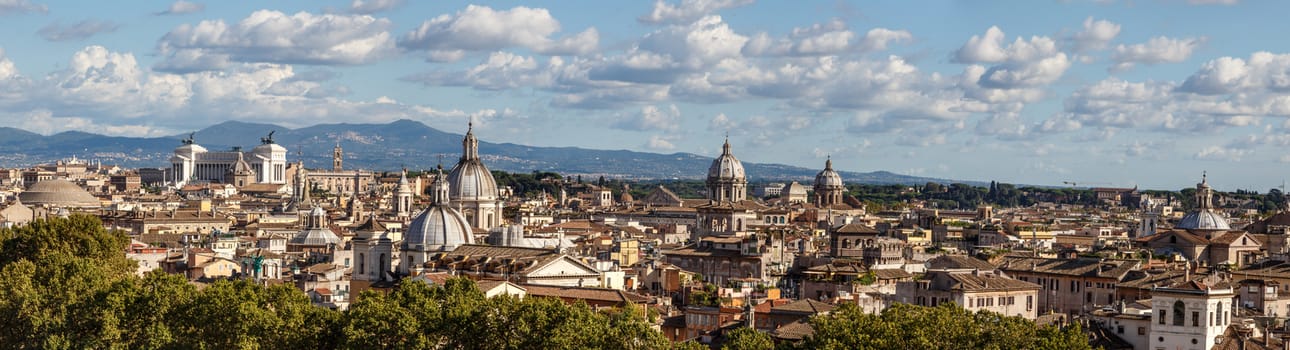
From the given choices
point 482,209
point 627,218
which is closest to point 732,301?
point 482,209

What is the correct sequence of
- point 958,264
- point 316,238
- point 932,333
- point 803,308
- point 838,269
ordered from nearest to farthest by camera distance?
point 932,333, point 803,308, point 838,269, point 958,264, point 316,238

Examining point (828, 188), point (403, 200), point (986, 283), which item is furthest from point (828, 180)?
point (986, 283)

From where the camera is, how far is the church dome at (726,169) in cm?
16062

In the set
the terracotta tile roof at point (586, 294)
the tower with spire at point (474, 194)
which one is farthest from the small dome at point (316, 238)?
the terracotta tile roof at point (586, 294)

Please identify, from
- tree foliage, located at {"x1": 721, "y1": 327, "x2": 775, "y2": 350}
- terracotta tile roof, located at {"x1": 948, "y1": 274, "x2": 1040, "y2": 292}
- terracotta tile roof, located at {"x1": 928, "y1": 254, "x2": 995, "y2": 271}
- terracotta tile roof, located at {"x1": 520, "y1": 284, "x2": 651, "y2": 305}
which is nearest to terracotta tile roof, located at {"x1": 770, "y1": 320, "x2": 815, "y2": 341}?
tree foliage, located at {"x1": 721, "y1": 327, "x2": 775, "y2": 350}

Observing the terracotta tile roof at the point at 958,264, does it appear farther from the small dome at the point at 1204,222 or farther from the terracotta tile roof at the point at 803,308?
the small dome at the point at 1204,222

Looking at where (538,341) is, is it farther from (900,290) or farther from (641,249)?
(641,249)

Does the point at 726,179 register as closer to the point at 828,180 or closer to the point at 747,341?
the point at 828,180

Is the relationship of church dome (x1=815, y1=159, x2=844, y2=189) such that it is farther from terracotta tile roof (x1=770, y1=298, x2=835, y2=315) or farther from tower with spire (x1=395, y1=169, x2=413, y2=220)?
terracotta tile roof (x1=770, y1=298, x2=835, y2=315)

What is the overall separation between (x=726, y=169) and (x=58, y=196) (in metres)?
51.5

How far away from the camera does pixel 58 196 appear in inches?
6132

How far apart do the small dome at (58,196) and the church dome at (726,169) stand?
47.8m

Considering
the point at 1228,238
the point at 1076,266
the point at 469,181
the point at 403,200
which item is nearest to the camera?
the point at 1076,266

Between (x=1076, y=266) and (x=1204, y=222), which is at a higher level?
(x=1204, y=222)
